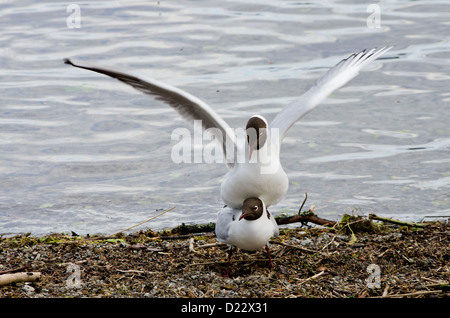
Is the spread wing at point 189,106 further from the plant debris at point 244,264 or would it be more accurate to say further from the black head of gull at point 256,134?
the plant debris at point 244,264

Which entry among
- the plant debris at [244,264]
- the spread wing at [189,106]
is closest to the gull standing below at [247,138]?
the spread wing at [189,106]

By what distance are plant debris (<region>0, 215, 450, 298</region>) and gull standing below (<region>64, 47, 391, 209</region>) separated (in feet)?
1.80

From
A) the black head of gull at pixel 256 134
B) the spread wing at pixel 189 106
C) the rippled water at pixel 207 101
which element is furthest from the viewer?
the rippled water at pixel 207 101

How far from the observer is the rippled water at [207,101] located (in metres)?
8.28

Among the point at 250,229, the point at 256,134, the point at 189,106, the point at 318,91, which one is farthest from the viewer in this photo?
the point at 318,91

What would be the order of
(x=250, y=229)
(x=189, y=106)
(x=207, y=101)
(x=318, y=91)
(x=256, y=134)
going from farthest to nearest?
1. (x=207, y=101)
2. (x=318, y=91)
3. (x=189, y=106)
4. (x=256, y=134)
5. (x=250, y=229)

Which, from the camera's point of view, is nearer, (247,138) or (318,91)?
(247,138)

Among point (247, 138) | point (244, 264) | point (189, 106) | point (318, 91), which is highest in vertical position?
point (318, 91)

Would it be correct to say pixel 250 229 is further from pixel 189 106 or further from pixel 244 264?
pixel 189 106

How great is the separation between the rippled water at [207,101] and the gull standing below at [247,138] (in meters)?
1.63

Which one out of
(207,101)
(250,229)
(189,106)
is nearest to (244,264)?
(250,229)

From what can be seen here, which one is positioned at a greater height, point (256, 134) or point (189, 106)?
point (189, 106)

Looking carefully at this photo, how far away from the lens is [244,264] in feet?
19.0

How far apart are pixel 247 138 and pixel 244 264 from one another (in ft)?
3.40
